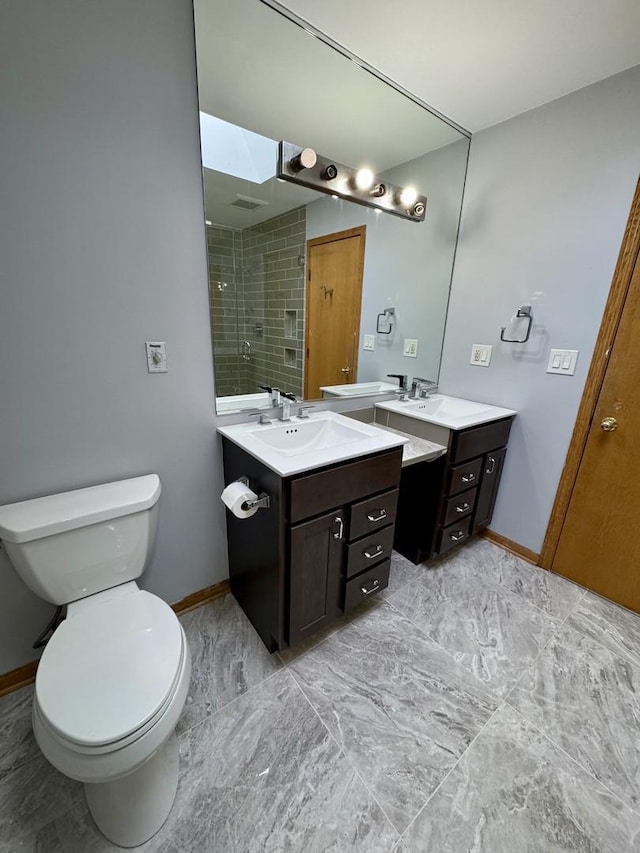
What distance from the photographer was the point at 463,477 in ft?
5.93

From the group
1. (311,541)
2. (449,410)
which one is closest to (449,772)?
(311,541)

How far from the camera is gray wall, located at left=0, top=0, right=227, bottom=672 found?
96 centimetres

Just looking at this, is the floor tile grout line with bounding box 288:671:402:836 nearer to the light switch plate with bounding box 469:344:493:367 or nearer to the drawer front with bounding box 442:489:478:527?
the drawer front with bounding box 442:489:478:527

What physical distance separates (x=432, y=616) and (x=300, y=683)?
0.71 m

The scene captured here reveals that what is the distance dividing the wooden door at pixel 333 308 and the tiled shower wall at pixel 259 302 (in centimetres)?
7

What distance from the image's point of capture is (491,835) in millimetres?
941

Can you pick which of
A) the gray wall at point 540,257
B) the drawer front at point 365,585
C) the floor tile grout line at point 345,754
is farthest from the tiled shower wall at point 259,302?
the floor tile grout line at point 345,754

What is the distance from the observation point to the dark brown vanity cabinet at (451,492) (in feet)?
5.72

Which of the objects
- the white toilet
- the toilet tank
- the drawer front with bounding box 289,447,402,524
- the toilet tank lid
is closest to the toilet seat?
the white toilet

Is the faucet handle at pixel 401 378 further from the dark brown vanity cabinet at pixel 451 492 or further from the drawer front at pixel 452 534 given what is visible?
the drawer front at pixel 452 534

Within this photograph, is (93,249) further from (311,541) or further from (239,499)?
(311,541)

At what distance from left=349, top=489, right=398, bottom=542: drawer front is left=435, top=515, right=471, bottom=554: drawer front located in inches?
20.9

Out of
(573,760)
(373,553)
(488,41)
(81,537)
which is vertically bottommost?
(573,760)

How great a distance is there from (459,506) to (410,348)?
3.39 feet
